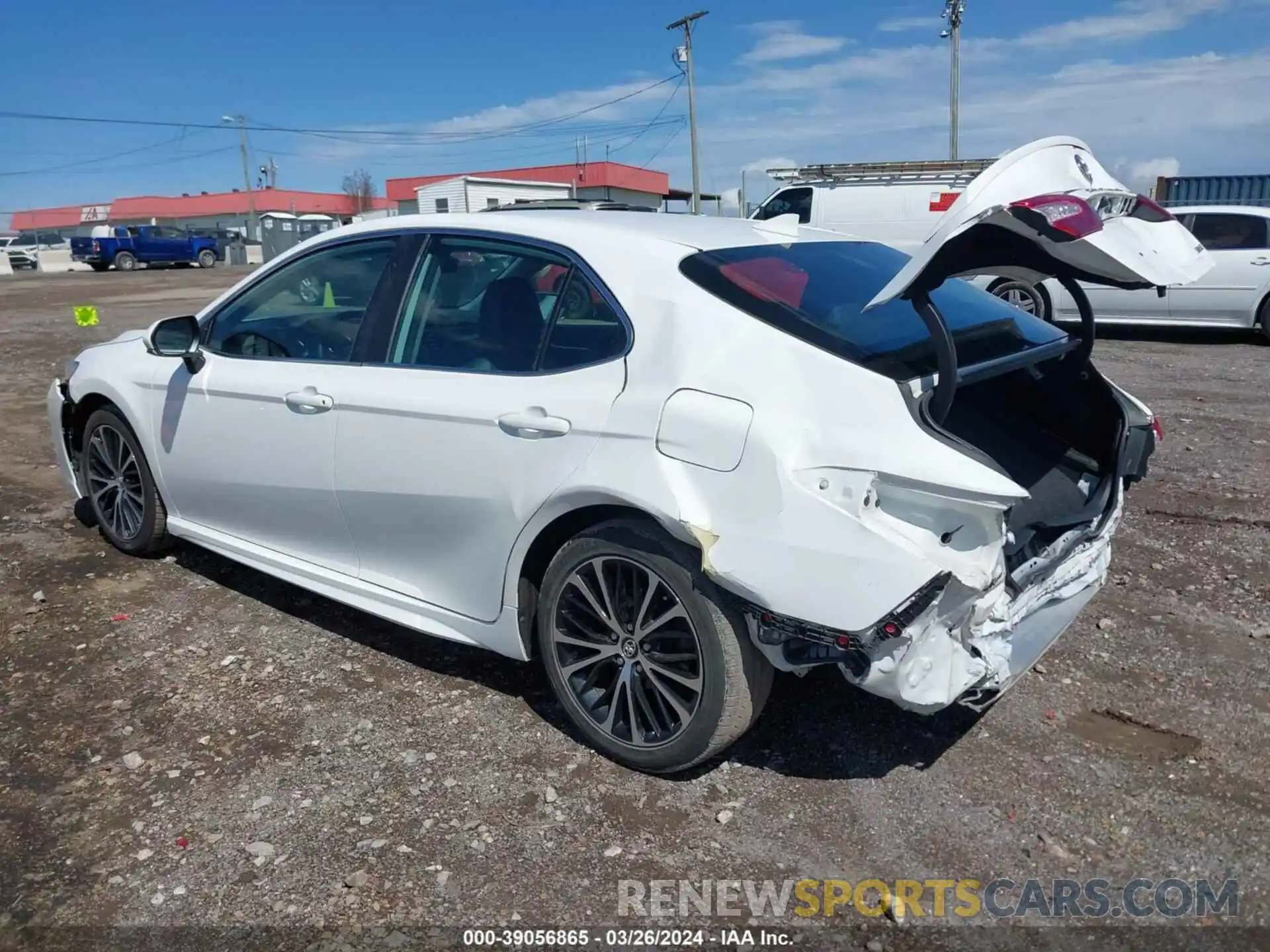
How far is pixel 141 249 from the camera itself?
37156 mm

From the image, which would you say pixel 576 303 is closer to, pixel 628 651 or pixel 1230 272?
pixel 628 651

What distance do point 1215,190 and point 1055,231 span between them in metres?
24.3

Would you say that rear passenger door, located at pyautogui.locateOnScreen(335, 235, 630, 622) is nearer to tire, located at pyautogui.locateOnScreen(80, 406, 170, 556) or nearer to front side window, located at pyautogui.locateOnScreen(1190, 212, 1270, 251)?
tire, located at pyautogui.locateOnScreen(80, 406, 170, 556)

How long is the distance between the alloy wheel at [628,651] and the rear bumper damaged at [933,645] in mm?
292

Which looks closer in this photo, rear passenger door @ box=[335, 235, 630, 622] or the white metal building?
rear passenger door @ box=[335, 235, 630, 622]

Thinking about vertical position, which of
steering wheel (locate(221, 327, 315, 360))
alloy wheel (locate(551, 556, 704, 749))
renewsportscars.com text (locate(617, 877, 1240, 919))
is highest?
steering wheel (locate(221, 327, 315, 360))

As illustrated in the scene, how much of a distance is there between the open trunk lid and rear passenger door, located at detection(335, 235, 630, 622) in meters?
0.97

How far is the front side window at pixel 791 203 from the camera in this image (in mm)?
15664

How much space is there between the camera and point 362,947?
2.38 meters

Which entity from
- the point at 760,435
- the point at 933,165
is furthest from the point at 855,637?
the point at 933,165

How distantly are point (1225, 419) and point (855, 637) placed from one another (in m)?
6.59

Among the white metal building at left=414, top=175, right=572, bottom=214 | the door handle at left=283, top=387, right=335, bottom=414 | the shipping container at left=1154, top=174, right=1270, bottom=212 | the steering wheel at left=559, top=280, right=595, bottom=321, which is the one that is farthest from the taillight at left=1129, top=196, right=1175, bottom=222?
Answer: the white metal building at left=414, top=175, right=572, bottom=214

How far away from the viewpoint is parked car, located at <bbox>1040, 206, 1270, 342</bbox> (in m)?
11.4

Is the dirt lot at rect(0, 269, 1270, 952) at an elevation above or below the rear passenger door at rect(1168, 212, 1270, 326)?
below
